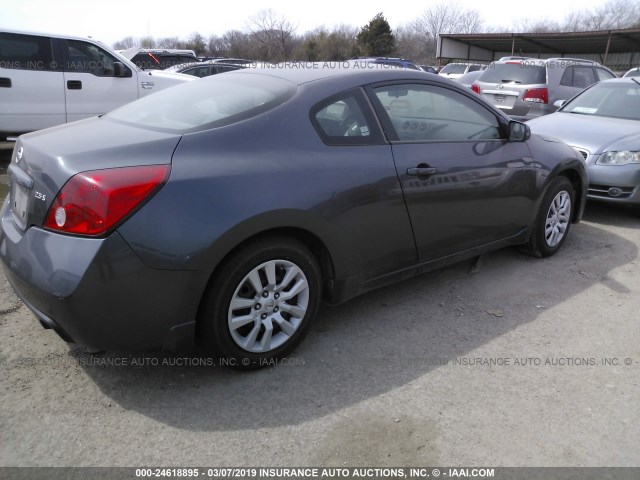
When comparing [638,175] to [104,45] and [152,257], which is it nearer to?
[152,257]

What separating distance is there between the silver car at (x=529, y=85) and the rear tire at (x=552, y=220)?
524 centimetres

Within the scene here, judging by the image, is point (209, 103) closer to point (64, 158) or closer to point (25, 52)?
point (64, 158)

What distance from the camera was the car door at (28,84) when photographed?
759cm

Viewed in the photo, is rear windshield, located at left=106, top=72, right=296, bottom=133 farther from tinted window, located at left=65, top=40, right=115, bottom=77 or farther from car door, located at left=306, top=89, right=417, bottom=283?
tinted window, located at left=65, top=40, right=115, bottom=77

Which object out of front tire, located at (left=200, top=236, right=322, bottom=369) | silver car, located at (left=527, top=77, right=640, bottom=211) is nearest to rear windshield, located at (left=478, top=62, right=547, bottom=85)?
silver car, located at (left=527, top=77, right=640, bottom=211)

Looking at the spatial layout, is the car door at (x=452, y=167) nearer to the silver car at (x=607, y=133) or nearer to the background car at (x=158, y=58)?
the silver car at (x=607, y=133)

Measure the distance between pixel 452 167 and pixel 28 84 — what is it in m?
6.80

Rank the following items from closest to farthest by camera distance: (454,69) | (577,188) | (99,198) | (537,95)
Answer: (99,198)
(577,188)
(537,95)
(454,69)

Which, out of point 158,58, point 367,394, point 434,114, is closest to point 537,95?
point 434,114

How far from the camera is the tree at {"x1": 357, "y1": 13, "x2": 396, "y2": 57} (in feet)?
164

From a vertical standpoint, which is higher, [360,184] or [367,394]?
[360,184]

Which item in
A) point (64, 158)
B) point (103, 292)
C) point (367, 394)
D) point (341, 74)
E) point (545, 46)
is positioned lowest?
point (367, 394)

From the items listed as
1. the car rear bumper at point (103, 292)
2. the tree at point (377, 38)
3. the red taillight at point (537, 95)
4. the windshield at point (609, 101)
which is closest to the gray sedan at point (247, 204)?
the car rear bumper at point (103, 292)

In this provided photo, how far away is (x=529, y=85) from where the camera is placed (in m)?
9.86
